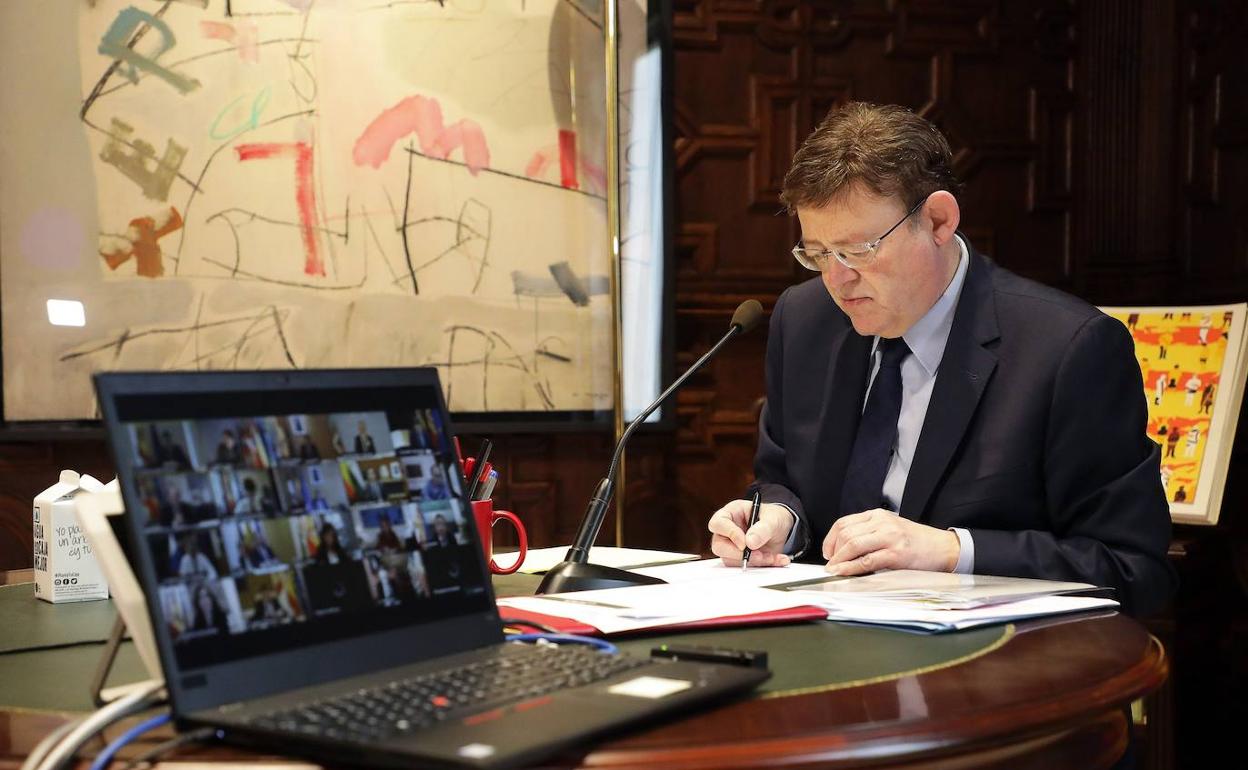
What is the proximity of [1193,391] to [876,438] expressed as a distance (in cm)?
135

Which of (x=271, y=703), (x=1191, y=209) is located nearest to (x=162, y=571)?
(x=271, y=703)

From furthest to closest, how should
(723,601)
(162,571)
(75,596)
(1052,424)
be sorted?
1. (1052,424)
2. (75,596)
3. (723,601)
4. (162,571)

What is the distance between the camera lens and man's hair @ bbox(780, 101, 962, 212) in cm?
198

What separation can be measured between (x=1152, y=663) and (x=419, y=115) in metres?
2.47

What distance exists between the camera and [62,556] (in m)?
1.63

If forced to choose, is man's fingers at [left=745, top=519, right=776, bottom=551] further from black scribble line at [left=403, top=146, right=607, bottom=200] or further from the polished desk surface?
black scribble line at [left=403, top=146, right=607, bottom=200]

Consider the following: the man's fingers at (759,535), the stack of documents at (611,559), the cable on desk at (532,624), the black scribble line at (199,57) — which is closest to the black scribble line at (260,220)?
the black scribble line at (199,57)

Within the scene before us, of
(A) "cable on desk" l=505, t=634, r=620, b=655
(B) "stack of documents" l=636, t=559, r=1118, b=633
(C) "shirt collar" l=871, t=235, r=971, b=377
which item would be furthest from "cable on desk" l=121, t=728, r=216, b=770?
(C) "shirt collar" l=871, t=235, r=971, b=377

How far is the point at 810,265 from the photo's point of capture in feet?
6.80

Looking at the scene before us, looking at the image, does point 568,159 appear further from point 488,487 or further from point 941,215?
point 488,487

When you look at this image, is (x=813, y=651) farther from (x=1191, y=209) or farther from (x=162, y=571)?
(x=1191, y=209)

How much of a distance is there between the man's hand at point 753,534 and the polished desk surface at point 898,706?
498 millimetres

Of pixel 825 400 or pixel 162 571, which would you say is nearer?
pixel 162 571

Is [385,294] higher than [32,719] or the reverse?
higher
